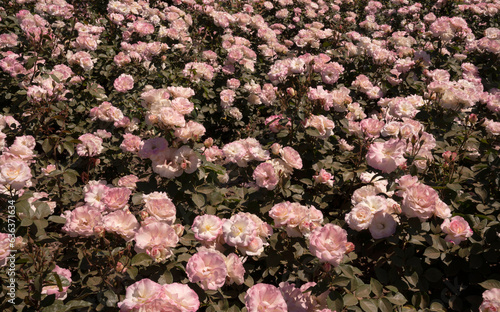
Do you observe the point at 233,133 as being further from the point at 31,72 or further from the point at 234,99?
the point at 31,72

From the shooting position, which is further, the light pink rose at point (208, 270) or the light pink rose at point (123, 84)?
the light pink rose at point (123, 84)

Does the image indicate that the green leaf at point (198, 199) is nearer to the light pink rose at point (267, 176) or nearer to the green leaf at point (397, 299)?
the light pink rose at point (267, 176)

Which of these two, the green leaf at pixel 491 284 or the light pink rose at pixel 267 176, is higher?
the light pink rose at pixel 267 176

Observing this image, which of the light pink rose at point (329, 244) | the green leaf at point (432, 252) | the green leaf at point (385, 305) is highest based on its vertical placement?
the light pink rose at point (329, 244)

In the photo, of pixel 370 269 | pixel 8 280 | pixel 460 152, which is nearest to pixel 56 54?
pixel 8 280

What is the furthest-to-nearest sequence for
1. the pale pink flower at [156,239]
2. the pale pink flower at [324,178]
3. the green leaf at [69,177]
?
the pale pink flower at [324,178] < the green leaf at [69,177] < the pale pink flower at [156,239]

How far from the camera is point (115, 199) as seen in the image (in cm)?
155

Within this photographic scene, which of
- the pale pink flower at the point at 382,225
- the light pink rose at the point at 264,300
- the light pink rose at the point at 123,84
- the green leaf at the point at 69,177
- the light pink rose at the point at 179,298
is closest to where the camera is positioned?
the light pink rose at the point at 179,298

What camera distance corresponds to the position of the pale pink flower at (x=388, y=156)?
1.79 metres

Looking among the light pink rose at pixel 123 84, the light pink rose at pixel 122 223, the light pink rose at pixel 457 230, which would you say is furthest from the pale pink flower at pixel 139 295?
the light pink rose at pixel 123 84

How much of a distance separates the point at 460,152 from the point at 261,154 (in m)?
1.40

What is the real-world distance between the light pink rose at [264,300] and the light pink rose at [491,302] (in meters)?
0.82

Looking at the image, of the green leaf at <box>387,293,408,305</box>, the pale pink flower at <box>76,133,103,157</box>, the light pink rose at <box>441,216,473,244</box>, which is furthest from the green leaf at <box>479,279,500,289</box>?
the pale pink flower at <box>76,133,103,157</box>

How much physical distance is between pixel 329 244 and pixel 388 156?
29.8 inches
